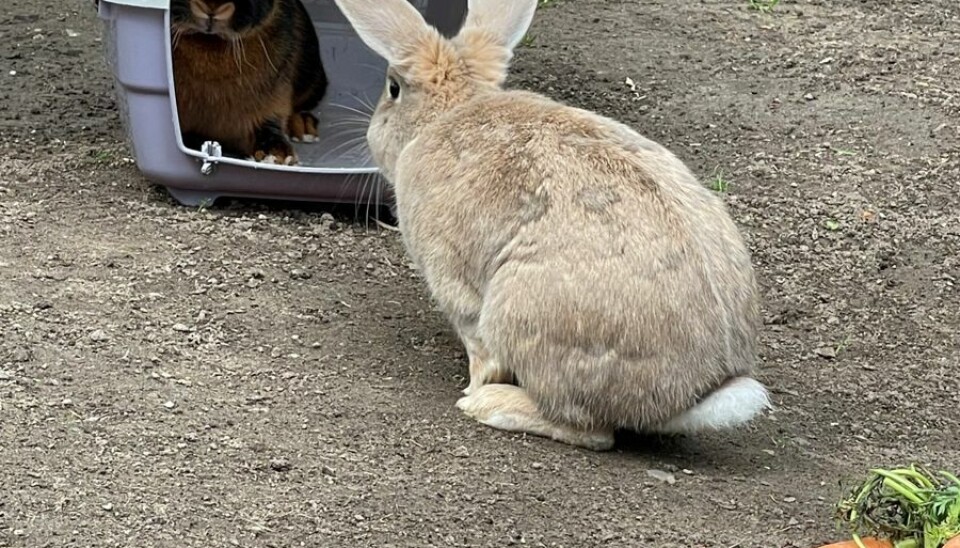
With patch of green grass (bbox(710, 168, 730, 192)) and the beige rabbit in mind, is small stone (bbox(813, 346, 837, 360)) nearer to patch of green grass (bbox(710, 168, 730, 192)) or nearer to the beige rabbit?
the beige rabbit

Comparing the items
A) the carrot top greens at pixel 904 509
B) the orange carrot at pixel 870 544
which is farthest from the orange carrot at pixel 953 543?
the orange carrot at pixel 870 544

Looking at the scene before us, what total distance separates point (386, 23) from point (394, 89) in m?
0.24

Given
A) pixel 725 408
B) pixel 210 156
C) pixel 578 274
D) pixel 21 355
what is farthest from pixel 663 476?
pixel 210 156

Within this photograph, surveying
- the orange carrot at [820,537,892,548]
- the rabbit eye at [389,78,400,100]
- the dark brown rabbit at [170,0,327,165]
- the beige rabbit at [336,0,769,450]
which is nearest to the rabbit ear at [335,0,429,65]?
the rabbit eye at [389,78,400,100]

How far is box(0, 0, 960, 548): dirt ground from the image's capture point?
2.92 m

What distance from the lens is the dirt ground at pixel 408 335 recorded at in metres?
2.92

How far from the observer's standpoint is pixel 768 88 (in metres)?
5.94

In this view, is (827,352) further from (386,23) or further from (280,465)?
(280,465)

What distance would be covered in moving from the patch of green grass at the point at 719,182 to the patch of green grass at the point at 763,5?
206 cm

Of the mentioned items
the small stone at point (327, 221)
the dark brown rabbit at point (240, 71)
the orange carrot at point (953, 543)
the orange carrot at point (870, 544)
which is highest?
the dark brown rabbit at point (240, 71)

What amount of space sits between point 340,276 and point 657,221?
1458mm

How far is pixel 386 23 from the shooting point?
3.74m

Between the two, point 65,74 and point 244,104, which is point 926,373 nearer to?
point 244,104

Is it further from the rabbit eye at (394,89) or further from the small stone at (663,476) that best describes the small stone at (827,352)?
the rabbit eye at (394,89)
